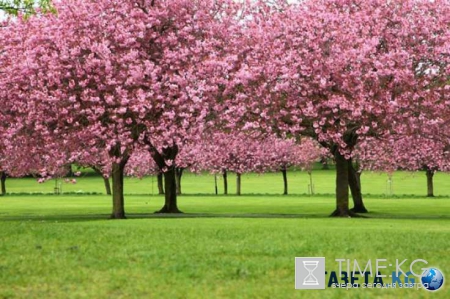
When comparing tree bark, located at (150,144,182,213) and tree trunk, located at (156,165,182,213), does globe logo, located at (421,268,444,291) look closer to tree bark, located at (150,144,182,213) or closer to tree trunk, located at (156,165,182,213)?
tree bark, located at (150,144,182,213)

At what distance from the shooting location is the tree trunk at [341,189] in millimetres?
44031

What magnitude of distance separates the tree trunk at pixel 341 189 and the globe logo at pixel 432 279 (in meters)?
27.9

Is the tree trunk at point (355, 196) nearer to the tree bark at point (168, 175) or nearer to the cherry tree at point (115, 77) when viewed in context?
the tree bark at point (168, 175)

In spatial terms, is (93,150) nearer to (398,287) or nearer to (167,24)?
(167,24)

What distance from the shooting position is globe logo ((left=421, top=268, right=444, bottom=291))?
14.7 m

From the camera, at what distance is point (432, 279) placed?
15219 millimetres

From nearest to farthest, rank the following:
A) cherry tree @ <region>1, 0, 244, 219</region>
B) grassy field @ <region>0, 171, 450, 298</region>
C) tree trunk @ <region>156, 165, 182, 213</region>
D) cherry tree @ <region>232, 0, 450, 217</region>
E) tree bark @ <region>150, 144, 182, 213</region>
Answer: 1. grassy field @ <region>0, 171, 450, 298</region>
2. cherry tree @ <region>1, 0, 244, 219</region>
3. cherry tree @ <region>232, 0, 450, 217</region>
4. tree bark @ <region>150, 144, 182, 213</region>
5. tree trunk @ <region>156, 165, 182, 213</region>

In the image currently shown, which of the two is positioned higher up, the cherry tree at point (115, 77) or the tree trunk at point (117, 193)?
the cherry tree at point (115, 77)

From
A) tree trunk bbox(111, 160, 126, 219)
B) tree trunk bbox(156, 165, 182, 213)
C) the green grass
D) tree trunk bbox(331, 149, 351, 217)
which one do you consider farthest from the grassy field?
the green grass

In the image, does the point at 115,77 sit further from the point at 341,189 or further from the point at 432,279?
the point at 432,279

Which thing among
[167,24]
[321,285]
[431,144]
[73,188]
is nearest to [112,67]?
[167,24]

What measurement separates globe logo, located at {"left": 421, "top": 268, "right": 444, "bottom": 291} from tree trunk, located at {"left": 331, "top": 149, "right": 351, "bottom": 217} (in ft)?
91.6

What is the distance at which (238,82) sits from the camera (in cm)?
3953

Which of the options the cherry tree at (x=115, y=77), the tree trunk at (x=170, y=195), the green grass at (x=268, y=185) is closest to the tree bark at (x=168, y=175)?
the tree trunk at (x=170, y=195)
